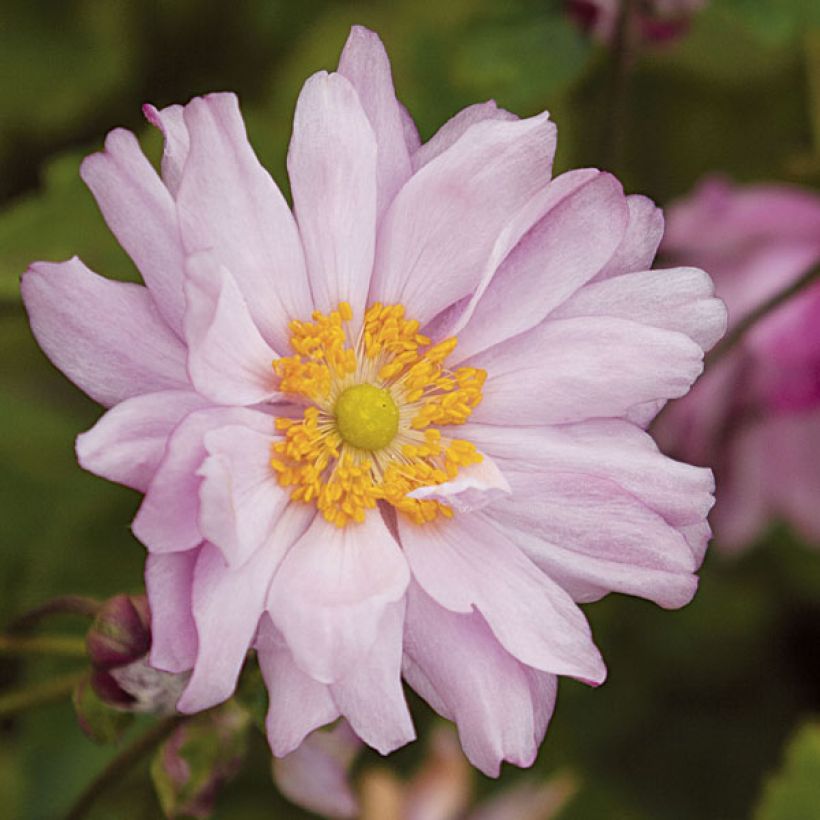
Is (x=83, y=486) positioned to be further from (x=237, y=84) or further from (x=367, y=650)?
(x=367, y=650)

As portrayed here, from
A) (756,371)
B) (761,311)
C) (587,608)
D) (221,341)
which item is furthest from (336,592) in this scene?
(587,608)

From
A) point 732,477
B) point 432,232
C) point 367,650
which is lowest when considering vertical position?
point 732,477

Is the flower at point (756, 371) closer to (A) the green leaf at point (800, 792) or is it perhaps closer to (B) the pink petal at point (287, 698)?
(A) the green leaf at point (800, 792)

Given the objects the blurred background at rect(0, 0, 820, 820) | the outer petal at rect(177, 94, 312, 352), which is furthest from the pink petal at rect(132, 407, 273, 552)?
the blurred background at rect(0, 0, 820, 820)

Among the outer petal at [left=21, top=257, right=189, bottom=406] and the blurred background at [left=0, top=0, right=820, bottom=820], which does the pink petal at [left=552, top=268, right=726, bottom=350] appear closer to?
the outer petal at [left=21, top=257, right=189, bottom=406]

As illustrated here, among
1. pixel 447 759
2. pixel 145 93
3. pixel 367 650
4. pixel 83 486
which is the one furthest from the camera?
pixel 145 93

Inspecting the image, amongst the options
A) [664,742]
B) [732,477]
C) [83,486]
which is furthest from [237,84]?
[664,742]

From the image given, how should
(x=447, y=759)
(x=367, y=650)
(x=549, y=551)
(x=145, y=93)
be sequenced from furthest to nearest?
(x=145, y=93), (x=447, y=759), (x=549, y=551), (x=367, y=650)
